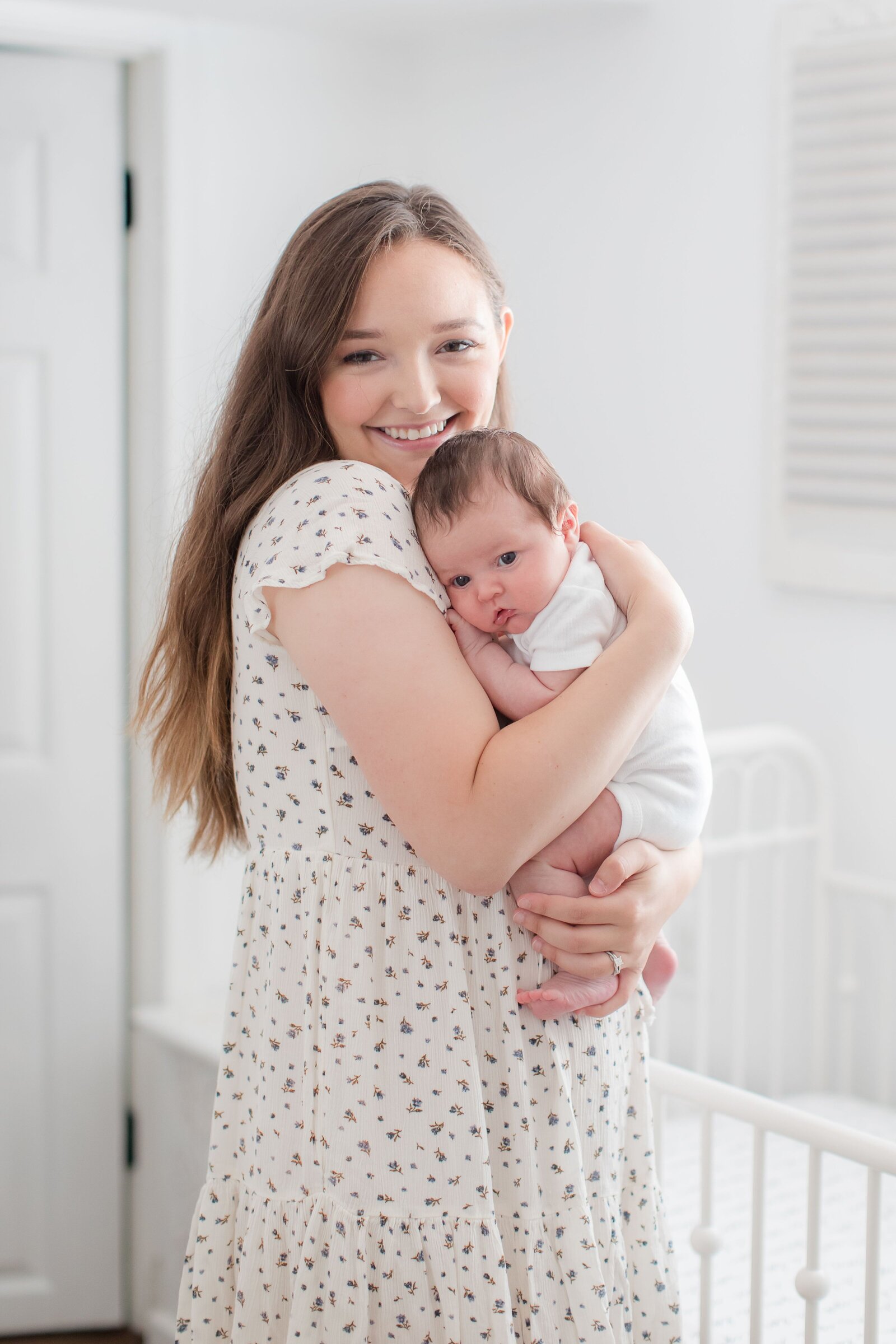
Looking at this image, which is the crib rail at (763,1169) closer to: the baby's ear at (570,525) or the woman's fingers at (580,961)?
the woman's fingers at (580,961)

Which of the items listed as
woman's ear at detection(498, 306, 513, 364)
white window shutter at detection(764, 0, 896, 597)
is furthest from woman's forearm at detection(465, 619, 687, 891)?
white window shutter at detection(764, 0, 896, 597)

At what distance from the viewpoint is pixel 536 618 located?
107 centimetres

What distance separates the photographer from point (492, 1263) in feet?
3.43

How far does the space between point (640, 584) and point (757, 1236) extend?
0.72 meters

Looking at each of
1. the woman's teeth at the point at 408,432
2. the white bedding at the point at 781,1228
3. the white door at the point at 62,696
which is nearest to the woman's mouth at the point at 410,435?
the woman's teeth at the point at 408,432

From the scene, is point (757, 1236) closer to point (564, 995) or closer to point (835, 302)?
point (564, 995)

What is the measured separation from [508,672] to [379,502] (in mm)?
172

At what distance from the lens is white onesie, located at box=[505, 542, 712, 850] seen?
1050 mm

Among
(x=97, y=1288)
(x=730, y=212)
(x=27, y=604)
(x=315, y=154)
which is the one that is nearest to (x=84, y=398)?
(x=27, y=604)

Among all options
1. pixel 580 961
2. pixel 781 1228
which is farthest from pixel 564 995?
pixel 781 1228

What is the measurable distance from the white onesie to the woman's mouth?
17 cm

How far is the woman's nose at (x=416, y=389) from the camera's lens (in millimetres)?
1126

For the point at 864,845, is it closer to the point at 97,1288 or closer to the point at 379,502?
the point at 379,502

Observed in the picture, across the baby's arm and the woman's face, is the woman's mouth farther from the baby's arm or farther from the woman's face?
the baby's arm
